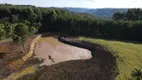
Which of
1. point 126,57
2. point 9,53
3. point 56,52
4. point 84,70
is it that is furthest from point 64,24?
point 84,70

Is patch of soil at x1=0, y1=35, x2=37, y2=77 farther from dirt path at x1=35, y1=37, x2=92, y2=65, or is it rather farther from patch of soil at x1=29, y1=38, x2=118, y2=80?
patch of soil at x1=29, y1=38, x2=118, y2=80

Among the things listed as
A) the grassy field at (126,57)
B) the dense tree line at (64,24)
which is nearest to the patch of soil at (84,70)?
the grassy field at (126,57)

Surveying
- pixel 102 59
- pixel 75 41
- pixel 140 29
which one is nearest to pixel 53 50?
pixel 75 41

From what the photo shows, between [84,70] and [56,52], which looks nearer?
[84,70]

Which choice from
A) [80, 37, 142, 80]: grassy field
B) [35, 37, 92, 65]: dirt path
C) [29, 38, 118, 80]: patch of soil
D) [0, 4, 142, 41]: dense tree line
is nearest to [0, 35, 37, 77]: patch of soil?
[0, 4, 142, 41]: dense tree line

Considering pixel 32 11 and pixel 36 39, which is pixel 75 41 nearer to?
pixel 36 39

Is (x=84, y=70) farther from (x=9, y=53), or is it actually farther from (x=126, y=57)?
(x=9, y=53)
